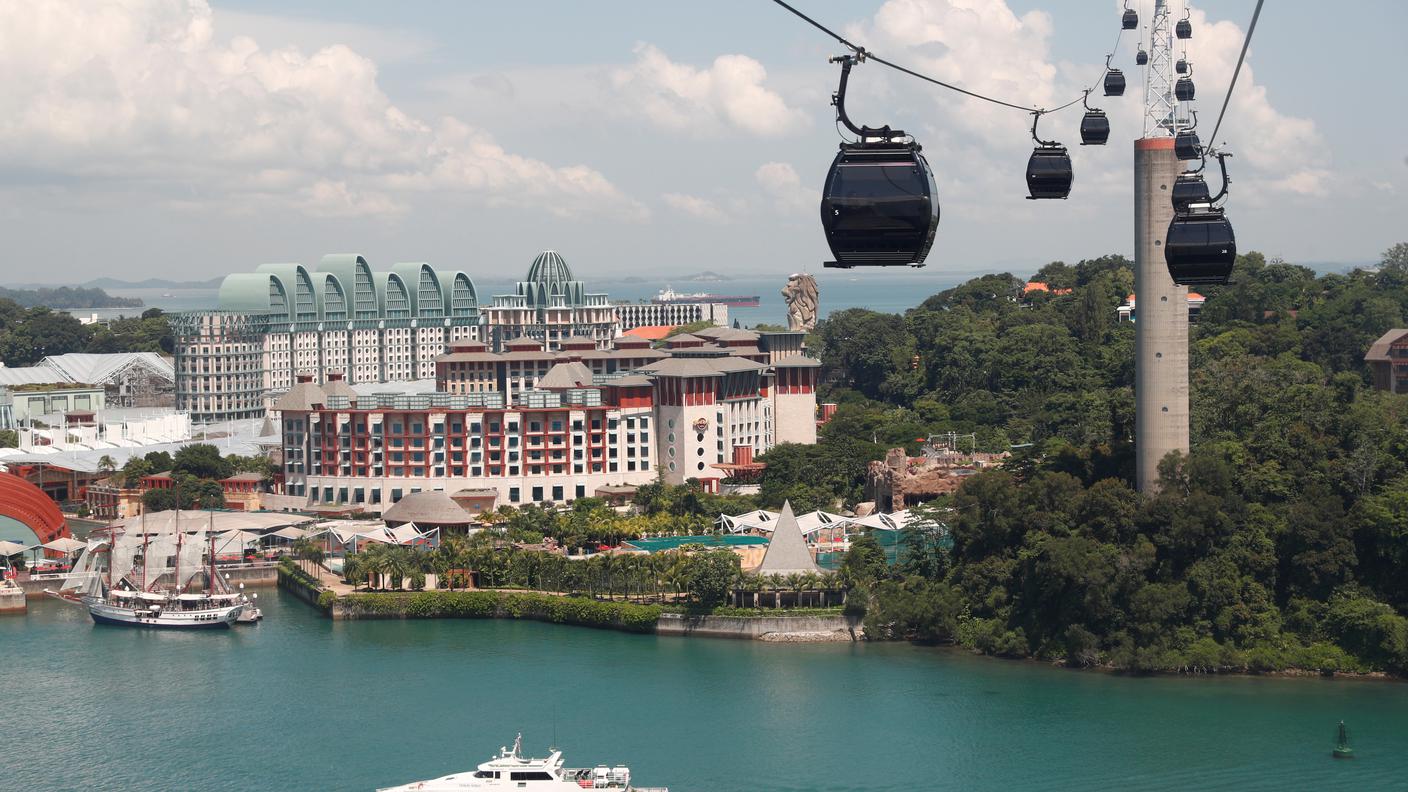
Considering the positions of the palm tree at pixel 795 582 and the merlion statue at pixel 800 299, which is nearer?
the palm tree at pixel 795 582

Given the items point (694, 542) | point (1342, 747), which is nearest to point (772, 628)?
point (694, 542)

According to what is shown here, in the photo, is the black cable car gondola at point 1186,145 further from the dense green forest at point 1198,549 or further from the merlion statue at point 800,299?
the merlion statue at point 800,299

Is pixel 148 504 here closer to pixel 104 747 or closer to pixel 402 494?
pixel 402 494

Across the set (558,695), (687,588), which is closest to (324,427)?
(687,588)

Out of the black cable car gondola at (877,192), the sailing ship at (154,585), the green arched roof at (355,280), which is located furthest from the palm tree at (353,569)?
the green arched roof at (355,280)

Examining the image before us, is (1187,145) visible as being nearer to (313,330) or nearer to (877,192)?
(877,192)

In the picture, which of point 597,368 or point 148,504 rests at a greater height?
point 597,368

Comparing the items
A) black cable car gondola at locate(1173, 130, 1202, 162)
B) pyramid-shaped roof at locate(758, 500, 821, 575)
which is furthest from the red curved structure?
black cable car gondola at locate(1173, 130, 1202, 162)
